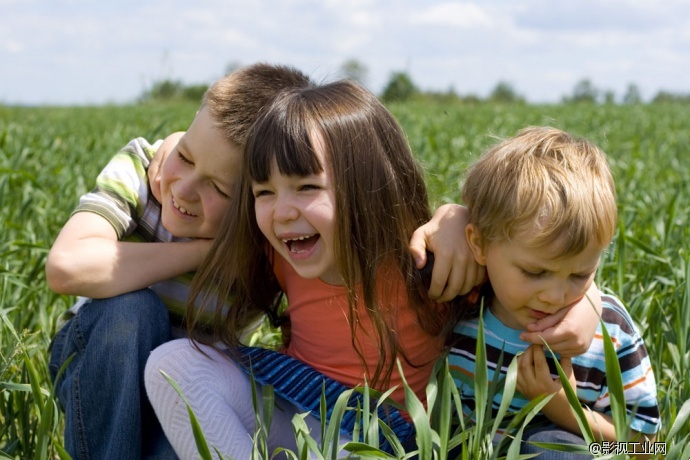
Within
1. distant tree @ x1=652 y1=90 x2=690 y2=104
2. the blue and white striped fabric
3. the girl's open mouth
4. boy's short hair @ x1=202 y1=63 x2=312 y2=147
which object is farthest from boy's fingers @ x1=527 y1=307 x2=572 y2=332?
distant tree @ x1=652 y1=90 x2=690 y2=104

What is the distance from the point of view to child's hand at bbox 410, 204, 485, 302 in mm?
1606

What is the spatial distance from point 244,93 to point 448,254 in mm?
568

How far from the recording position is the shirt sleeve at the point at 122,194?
1812 mm

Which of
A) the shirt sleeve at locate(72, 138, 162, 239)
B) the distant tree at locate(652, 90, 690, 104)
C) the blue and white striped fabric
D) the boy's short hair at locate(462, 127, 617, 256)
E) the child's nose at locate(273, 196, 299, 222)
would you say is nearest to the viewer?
the boy's short hair at locate(462, 127, 617, 256)

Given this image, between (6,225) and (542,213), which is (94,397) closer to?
(542,213)

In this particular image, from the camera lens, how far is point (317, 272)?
1.65 meters

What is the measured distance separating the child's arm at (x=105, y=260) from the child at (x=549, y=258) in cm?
63

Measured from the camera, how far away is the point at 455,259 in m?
1.61

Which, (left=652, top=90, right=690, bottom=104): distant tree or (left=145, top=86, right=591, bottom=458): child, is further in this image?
(left=652, top=90, right=690, bottom=104): distant tree

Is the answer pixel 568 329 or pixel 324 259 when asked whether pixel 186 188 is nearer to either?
pixel 324 259

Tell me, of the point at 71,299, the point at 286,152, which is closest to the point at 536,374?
the point at 286,152

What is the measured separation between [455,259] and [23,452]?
0.96 metres

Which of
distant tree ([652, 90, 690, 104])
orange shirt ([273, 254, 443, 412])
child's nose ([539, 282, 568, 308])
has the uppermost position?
child's nose ([539, 282, 568, 308])

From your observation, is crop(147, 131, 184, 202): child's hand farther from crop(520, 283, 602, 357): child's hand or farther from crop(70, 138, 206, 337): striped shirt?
crop(520, 283, 602, 357): child's hand
